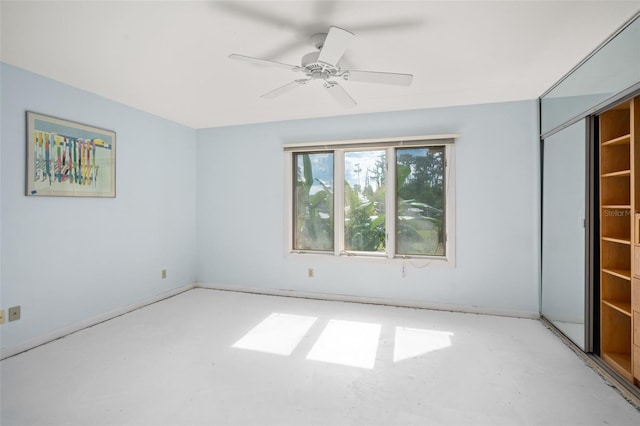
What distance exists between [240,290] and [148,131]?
90.8 inches

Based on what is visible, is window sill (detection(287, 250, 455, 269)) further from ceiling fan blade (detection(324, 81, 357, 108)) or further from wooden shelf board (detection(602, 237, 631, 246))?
ceiling fan blade (detection(324, 81, 357, 108))

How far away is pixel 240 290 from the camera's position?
4.19 metres

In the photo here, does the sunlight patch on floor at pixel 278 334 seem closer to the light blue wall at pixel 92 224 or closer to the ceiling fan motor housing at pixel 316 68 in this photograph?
the light blue wall at pixel 92 224

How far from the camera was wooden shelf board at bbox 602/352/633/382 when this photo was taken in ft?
6.50

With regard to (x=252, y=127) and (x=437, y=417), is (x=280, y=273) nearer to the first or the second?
(x=252, y=127)

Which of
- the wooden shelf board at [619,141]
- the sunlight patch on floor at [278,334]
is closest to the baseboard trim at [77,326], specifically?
the sunlight patch on floor at [278,334]

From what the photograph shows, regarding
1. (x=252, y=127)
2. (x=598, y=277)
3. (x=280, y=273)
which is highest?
(x=252, y=127)

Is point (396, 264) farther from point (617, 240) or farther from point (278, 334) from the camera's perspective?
point (617, 240)

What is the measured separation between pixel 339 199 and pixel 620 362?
9.17 ft

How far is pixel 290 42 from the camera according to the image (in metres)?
2.10

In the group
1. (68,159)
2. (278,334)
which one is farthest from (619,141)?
(68,159)

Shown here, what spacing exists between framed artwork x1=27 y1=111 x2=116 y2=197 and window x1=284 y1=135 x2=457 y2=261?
1.98m

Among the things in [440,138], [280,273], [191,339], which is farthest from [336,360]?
[440,138]

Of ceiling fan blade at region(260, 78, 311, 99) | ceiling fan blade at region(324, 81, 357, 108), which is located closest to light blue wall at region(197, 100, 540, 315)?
ceiling fan blade at region(324, 81, 357, 108)
